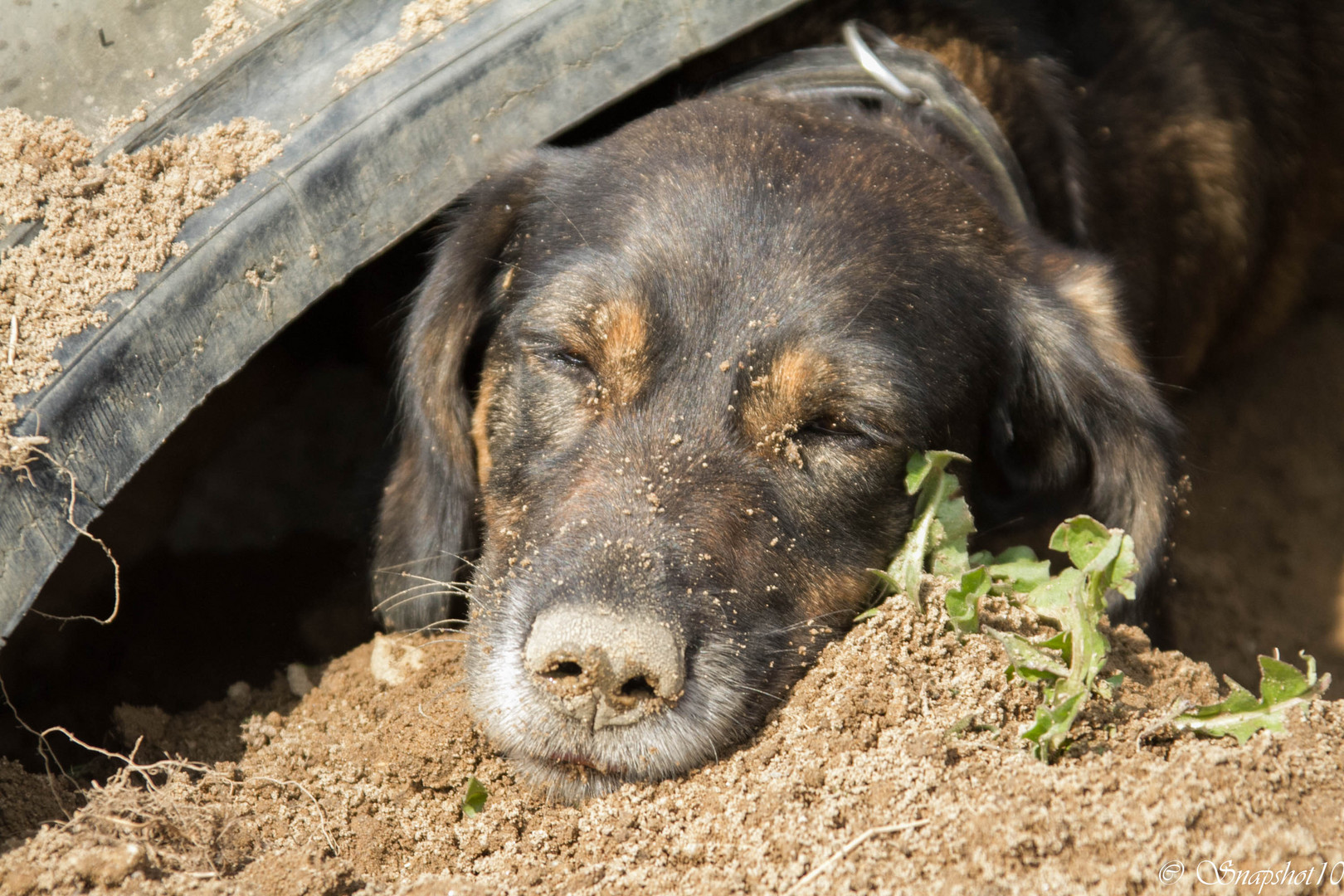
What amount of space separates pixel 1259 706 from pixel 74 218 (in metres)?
2.47

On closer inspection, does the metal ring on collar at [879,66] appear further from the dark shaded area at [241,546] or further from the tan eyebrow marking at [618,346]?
the dark shaded area at [241,546]

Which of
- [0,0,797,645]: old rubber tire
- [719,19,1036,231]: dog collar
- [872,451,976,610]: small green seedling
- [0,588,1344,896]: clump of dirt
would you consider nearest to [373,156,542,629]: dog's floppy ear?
[0,0,797,645]: old rubber tire

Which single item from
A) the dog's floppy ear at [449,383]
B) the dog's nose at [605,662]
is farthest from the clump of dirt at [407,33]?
the dog's nose at [605,662]

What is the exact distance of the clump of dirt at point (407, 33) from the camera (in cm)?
254

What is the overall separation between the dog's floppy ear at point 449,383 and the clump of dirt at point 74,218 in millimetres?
641

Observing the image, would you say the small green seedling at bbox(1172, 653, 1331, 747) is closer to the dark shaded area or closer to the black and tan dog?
the black and tan dog

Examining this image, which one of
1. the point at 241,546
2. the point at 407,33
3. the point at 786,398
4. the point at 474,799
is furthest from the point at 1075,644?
the point at 241,546

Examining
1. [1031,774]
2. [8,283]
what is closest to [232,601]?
[8,283]

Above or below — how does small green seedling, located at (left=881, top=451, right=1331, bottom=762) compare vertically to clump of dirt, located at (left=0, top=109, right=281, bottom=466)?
below

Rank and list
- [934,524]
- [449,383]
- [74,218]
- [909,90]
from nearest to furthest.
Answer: [74,218], [934,524], [449,383], [909,90]

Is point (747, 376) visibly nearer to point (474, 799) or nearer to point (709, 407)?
point (709, 407)

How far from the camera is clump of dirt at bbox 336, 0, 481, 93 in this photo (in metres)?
2.54

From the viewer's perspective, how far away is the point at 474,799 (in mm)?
2174

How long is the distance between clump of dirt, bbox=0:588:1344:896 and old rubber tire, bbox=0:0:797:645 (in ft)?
2.11
